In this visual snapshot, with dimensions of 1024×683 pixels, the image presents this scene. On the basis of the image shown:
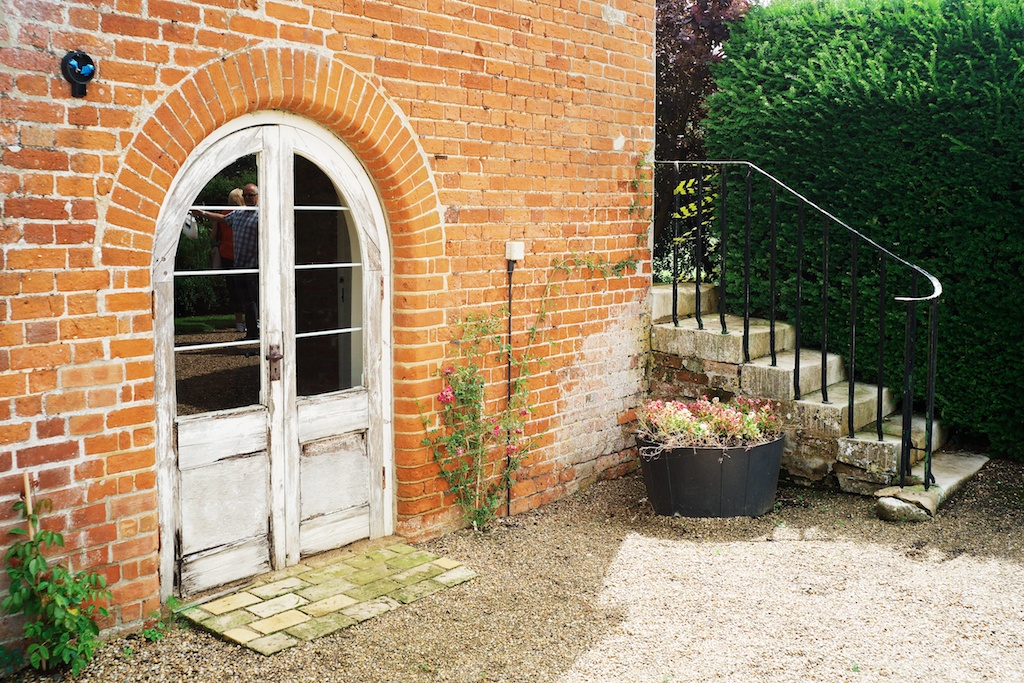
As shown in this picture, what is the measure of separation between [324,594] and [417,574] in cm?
50

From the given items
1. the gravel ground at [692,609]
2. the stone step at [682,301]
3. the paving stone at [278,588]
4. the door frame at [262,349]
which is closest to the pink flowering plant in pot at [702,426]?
the gravel ground at [692,609]

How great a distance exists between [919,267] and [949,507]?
1539mm

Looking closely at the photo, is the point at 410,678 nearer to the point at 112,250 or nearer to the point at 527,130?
the point at 112,250

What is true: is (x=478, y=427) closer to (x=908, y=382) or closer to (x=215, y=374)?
(x=215, y=374)

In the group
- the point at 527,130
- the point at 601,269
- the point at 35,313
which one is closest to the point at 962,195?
the point at 601,269

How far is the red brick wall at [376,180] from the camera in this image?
350cm

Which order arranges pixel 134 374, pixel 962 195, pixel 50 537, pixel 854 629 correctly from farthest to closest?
pixel 962 195
pixel 854 629
pixel 134 374
pixel 50 537

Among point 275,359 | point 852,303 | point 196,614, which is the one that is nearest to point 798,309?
point 852,303

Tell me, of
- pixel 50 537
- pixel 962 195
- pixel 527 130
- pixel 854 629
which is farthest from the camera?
pixel 962 195

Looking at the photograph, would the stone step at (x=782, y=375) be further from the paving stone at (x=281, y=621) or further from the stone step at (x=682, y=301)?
the paving stone at (x=281, y=621)

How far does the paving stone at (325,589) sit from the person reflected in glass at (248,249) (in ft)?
3.96

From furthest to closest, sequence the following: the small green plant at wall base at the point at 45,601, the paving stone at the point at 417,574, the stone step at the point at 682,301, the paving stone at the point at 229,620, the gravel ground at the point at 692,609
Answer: the stone step at the point at 682,301 → the paving stone at the point at 417,574 → the paving stone at the point at 229,620 → the gravel ground at the point at 692,609 → the small green plant at wall base at the point at 45,601

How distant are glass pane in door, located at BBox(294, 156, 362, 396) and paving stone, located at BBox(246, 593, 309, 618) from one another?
982mm

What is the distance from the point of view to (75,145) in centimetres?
356
